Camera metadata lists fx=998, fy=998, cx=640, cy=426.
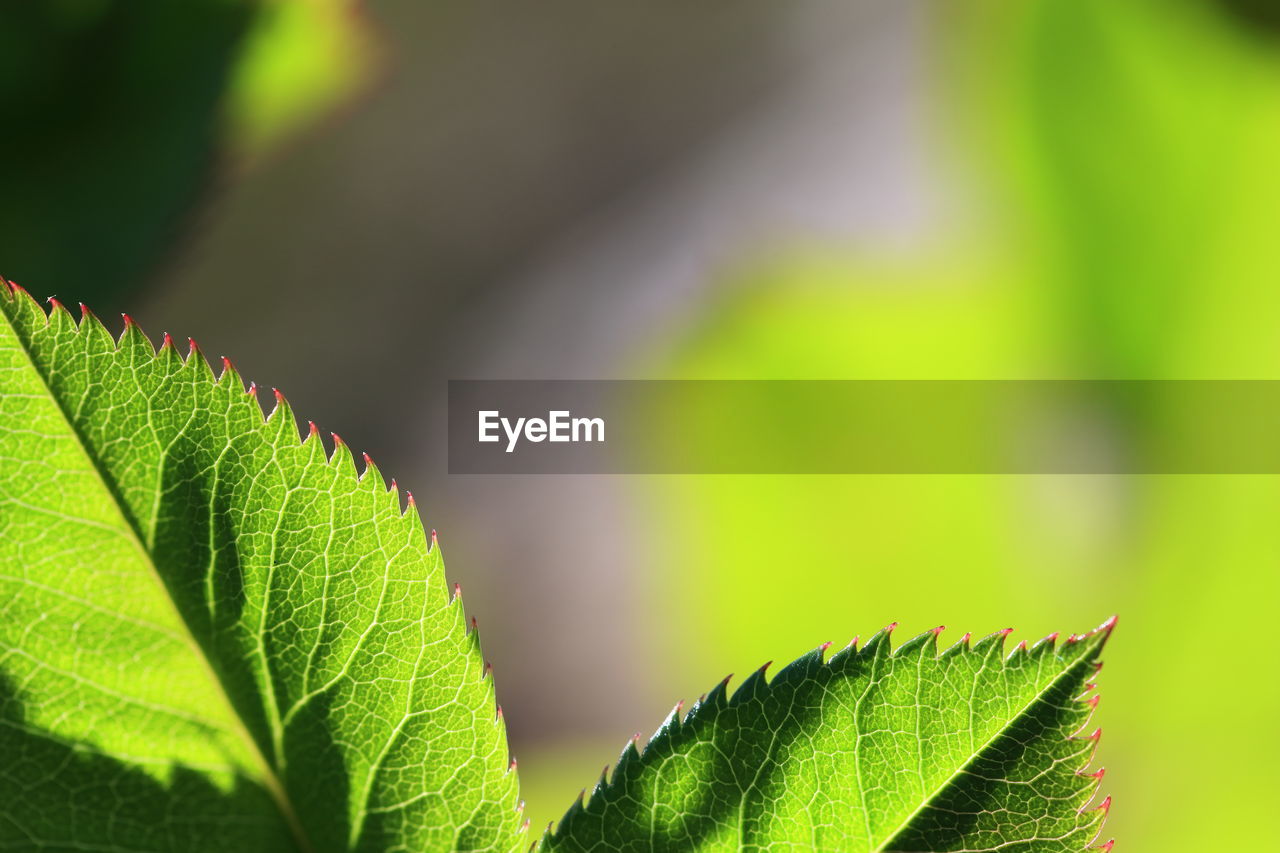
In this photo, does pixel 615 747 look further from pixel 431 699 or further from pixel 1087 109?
pixel 431 699

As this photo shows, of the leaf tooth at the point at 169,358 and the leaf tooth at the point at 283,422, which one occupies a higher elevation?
the leaf tooth at the point at 169,358

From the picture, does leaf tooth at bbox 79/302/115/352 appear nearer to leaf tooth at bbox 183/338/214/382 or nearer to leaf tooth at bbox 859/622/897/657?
leaf tooth at bbox 183/338/214/382

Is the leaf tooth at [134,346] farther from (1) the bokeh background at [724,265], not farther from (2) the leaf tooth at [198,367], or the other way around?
(1) the bokeh background at [724,265]

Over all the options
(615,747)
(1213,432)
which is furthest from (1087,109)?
(615,747)

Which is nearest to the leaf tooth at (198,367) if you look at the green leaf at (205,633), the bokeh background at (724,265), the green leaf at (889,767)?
the green leaf at (205,633)

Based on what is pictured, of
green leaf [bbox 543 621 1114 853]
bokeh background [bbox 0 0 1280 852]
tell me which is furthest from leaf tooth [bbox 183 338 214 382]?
bokeh background [bbox 0 0 1280 852]

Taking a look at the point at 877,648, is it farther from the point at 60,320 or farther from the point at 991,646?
the point at 60,320

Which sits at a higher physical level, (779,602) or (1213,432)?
(1213,432)
